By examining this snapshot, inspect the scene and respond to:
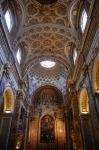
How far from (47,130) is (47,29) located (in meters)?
16.0

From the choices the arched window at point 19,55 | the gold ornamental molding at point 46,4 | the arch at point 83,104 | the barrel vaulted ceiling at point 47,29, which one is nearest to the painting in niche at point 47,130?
the barrel vaulted ceiling at point 47,29

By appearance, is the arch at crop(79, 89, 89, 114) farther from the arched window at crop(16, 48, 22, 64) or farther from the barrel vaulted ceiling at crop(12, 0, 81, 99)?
the arched window at crop(16, 48, 22, 64)

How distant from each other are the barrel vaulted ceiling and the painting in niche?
36.5ft

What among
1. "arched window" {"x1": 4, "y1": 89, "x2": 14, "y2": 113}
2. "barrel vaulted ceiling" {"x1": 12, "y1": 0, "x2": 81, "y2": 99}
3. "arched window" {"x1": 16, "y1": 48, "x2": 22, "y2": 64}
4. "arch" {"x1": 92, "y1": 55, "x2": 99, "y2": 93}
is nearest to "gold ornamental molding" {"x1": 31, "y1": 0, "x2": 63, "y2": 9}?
"barrel vaulted ceiling" {"x1": 12, "y1": 0, "x2": 81, "y2": 99}

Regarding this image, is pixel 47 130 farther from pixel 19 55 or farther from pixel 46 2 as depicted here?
pixel 46 2

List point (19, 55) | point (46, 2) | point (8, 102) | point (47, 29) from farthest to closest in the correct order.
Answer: point (19, 55), point (47, 29), point (8, 102), point (46, 2)

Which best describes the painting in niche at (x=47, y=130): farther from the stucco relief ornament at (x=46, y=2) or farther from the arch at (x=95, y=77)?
the stucco relief ornament at (x=46, y=2)

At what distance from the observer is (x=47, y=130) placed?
21703mm

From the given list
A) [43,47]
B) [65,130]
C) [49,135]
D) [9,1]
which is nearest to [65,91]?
[65,130]

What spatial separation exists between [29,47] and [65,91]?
10446mm

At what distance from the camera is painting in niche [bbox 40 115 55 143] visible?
2077 cm

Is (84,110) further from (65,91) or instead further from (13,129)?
(65,91)

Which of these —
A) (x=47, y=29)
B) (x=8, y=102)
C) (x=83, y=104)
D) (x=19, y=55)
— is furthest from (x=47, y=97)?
(x=47, y=29)

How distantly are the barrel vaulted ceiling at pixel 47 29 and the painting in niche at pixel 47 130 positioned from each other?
11.1 meters
